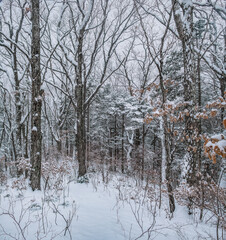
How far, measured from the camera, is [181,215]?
4156 mm

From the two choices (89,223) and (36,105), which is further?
(36,105)

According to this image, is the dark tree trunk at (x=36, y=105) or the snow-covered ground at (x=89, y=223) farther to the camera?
the dark tree trunk at (x=36, y=105)

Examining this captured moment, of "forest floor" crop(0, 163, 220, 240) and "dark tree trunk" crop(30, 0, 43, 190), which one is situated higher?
"dark tree trunk" crop(30, 0, 43, 190)

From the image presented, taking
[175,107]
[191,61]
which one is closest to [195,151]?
[175,107]

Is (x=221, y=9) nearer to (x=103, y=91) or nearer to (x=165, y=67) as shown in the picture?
(x=165, y=67)

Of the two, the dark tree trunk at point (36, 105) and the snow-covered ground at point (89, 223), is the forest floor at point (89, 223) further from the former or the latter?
the dark tree trunk at point (36, 105)

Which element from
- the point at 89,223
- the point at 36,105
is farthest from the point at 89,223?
the point at 36,105

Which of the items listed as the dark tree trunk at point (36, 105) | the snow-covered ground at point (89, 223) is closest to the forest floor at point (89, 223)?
the snow-covered ground at point (89, 223)

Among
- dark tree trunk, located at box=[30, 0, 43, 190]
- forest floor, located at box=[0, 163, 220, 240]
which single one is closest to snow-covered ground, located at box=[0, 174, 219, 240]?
forest floor, located at box=[0, 163, 220, 240]

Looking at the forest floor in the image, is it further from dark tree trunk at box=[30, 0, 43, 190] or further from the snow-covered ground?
dark tree trunk at box=[30, 0, 43, 190]

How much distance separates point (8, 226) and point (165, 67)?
11.6 m

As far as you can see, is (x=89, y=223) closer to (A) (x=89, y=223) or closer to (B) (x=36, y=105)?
(A) (x=89, y=223)

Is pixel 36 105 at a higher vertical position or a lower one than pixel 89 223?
higher

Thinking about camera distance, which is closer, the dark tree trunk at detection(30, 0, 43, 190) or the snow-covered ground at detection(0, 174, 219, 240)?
the snow-covered ground at detection(0, 174, 219, 240)
